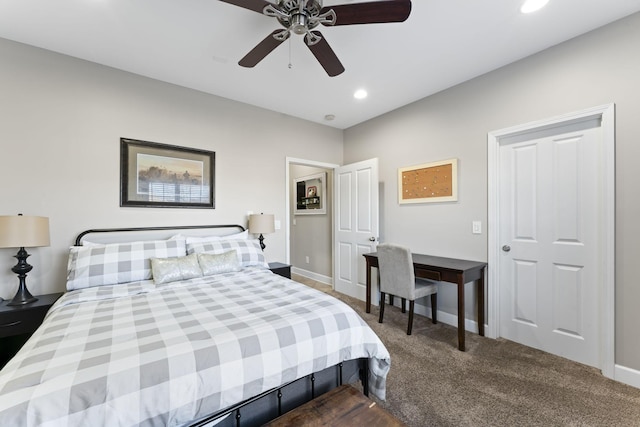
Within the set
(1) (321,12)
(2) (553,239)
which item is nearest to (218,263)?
(1) (321,12)

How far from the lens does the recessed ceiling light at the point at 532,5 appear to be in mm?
1830

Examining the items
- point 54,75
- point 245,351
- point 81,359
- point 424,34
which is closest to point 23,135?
point 54,75

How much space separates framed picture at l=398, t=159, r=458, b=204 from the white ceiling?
0.92m

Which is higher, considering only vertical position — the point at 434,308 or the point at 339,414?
the point at 339,414

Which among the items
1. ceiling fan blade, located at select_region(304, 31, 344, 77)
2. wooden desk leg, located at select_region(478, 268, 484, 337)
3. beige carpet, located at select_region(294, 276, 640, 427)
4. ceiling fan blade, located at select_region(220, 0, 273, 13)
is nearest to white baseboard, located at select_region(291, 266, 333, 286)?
beige carpet, located at select_region(294, 276, 640, 427)

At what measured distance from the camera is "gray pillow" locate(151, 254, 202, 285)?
2.19 m

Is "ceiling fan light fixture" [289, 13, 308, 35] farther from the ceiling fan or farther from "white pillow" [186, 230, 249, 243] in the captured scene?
"white pillow" [186, 230, 249, 243]

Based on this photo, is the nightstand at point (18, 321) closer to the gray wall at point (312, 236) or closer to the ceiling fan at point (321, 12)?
the ceiling fan at point (321, 12)

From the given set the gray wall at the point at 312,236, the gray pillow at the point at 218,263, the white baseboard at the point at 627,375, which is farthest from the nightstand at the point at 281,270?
the white baseboard at the point at 627,375

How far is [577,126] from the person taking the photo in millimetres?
2283

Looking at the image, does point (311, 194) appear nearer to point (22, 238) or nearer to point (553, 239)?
point (553, 239)

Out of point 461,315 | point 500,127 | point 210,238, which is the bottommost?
point 461,315

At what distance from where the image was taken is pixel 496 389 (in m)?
1.93

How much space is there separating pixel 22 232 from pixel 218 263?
140 centimetres
